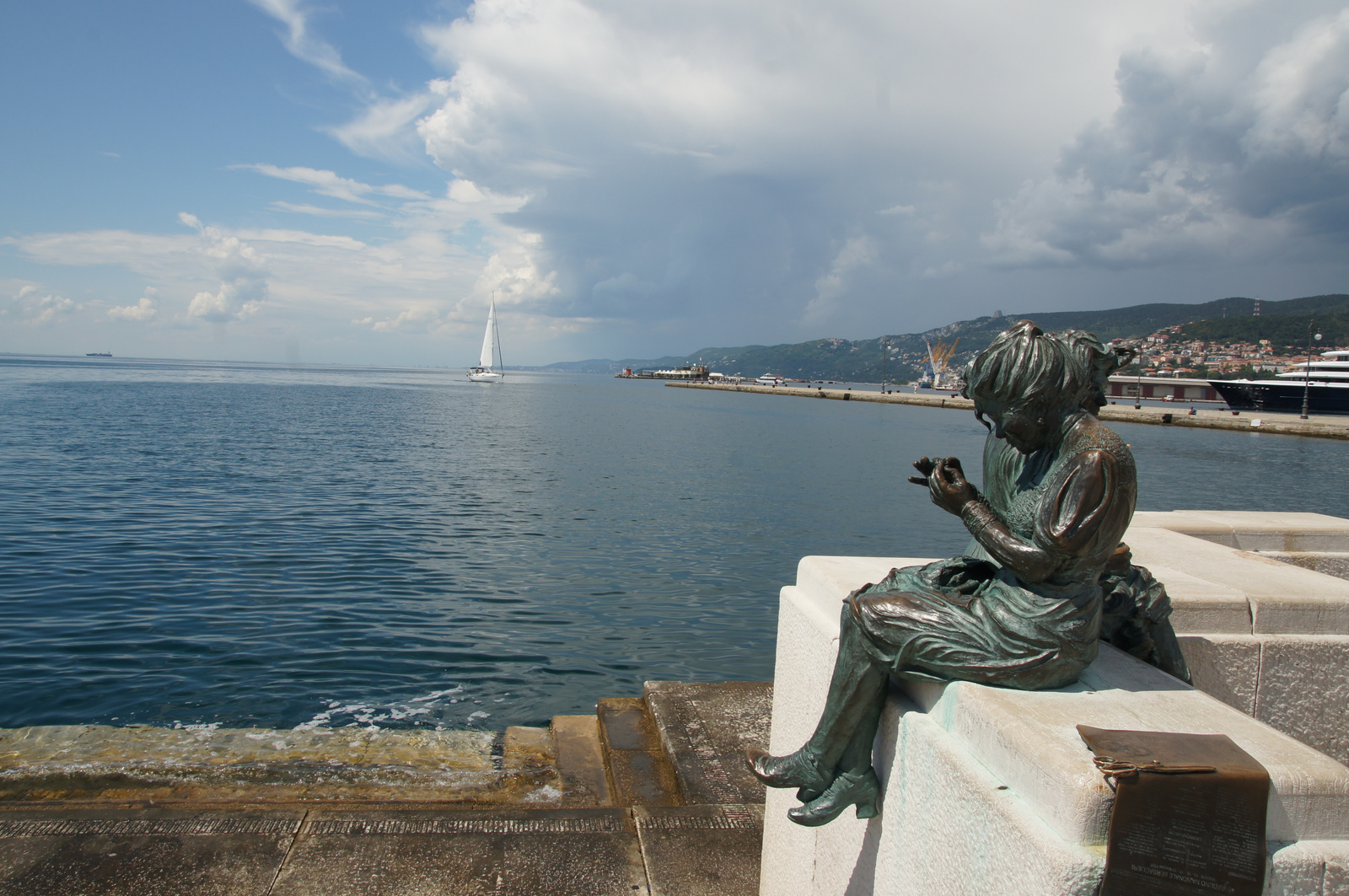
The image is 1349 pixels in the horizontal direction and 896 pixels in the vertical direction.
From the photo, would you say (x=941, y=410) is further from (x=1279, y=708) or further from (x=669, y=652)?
→ (x=1279, y=708)

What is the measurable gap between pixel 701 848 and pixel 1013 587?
216 centimetres

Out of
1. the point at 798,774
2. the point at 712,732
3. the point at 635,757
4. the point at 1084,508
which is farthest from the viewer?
the point at 712,732

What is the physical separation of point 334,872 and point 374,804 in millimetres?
959

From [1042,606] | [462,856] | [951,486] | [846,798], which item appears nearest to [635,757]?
[462,856]

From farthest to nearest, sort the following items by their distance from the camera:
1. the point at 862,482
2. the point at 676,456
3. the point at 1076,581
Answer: the point at 676,456
the point at 862,482
the point at 1076,581

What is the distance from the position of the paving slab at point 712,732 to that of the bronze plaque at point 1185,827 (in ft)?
9.18

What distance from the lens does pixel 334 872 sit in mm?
3381

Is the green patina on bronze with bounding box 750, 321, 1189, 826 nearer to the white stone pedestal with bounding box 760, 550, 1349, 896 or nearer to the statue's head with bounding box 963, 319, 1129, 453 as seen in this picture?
the statue's head with bounding box 963, 319, 1129, 453

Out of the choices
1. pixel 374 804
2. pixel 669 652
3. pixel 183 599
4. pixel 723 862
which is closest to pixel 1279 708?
pixel 723 862

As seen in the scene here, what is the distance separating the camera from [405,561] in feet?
44.5

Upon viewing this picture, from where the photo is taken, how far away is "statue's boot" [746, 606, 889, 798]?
2562mm

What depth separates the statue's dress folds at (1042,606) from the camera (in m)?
2.37

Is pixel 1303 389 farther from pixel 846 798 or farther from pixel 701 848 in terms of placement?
pixel 846 798

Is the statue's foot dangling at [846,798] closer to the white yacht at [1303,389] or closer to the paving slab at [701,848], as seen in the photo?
the paving slab at [701,848]
